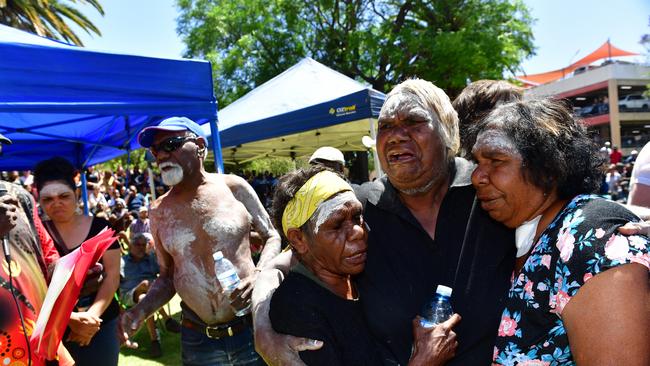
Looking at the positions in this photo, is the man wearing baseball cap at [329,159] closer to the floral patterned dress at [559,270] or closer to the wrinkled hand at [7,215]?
the wrinkled hand at [7,215]

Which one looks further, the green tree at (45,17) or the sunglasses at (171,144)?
the green tree at (45,17)

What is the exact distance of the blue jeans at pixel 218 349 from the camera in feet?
8.66

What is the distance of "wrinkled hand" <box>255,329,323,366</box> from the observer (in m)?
1.51

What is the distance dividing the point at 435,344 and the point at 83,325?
202cm

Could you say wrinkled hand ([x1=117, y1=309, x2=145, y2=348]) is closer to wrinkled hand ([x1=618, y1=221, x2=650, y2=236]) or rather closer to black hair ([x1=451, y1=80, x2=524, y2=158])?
black hair ([x1=451, y1=80, x2=524, y2=158])

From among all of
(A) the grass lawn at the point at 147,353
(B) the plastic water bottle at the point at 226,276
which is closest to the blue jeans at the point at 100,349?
(B) the plastic water bottle at the point at 226,276

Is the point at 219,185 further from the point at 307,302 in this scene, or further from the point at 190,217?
the point at 307,302

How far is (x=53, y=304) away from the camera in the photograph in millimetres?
2061

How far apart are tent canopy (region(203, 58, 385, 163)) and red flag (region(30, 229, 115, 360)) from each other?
4399 mm

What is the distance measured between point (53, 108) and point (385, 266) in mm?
2699

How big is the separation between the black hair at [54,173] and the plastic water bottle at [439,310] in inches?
96.4

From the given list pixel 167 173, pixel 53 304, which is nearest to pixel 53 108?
pixel 167 173

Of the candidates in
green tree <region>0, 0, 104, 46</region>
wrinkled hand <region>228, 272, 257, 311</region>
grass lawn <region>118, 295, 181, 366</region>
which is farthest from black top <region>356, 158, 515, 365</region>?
green tree <region>0, 0, 104, 46</region>

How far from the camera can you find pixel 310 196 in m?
1.69
